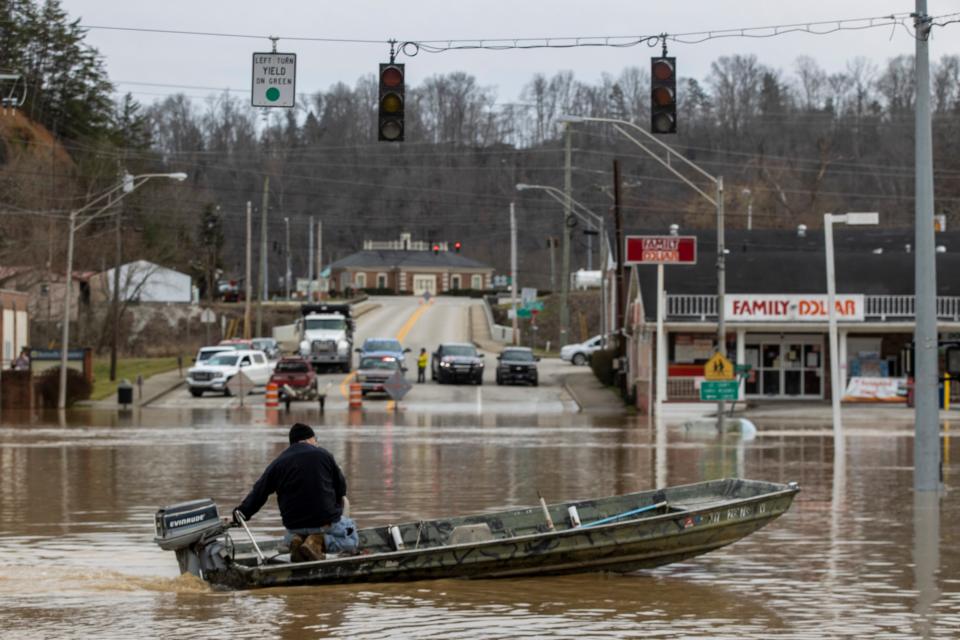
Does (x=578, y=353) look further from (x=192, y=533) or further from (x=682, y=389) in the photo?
(x=192, y=533)

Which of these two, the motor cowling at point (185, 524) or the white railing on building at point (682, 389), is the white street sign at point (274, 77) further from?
the white railing on building at point (682, 389)

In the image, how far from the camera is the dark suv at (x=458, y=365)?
63.7 meters

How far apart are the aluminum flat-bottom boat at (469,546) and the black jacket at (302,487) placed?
400 millimetres

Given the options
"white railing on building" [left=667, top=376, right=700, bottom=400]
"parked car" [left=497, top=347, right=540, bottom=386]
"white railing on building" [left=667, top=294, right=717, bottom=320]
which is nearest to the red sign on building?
"white railing on building" [left=667, top=376, right=700, bottom=400]

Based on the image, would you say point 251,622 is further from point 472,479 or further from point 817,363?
point 817,363

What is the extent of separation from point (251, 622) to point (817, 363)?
45.6 meters

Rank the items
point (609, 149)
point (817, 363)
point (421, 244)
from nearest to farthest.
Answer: point (817, 363), point (609, 149), point (421, 244)

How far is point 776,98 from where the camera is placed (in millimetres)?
149125

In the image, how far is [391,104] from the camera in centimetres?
2108

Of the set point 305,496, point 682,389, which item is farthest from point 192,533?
point 682,389

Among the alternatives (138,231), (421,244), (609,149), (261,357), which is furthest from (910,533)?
(421,244)

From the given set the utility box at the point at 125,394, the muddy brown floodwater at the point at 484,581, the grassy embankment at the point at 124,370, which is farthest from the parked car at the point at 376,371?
the muddy brown floodwater at the point at 484,581

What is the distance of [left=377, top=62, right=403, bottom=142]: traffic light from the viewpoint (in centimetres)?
2091

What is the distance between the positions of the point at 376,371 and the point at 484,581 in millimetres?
42753
